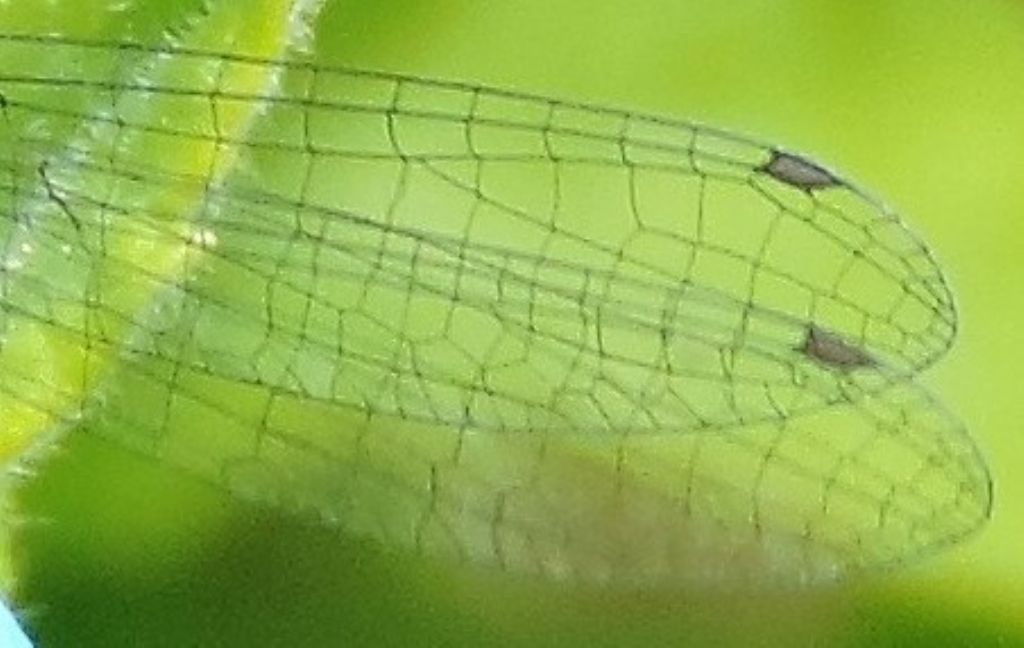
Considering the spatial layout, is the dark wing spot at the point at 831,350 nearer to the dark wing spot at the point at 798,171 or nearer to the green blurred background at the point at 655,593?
the dark wing spot at the point at 798,171

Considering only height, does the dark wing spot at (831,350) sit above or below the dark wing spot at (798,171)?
below

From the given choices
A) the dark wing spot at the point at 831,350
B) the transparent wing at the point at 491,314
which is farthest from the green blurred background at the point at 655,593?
the dark wing spot at the point at 831,350

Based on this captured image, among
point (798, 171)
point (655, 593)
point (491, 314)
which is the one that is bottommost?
point (655, 593)

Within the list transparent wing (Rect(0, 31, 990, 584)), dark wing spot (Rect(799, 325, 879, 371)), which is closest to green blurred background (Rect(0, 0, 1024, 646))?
transparent wing (Rect(0, 31, 990, 584))

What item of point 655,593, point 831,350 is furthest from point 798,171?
point 655,593

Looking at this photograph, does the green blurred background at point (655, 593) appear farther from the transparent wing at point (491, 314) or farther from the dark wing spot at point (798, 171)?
the dark wing spot at point (798, 171)

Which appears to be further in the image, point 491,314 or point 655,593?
point 655,593

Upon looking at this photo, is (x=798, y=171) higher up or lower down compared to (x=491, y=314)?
higher up

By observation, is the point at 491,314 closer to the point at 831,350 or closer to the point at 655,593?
the point at 831,350

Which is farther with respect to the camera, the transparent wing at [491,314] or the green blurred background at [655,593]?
the green blurred background at [655,593]
